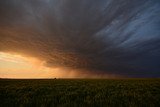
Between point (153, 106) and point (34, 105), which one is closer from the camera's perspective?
point (153, 106)

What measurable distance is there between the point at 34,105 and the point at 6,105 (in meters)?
1.98

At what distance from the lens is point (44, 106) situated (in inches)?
411

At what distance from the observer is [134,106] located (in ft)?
32.3

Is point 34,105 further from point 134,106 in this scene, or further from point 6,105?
point 134,106

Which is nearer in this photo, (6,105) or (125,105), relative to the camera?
(125,105)

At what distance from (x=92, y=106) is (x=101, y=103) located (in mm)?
887

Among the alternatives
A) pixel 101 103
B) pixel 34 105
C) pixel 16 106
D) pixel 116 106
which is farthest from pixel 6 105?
pixel 116 106

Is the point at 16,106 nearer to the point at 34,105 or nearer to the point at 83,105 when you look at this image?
the point at 34,105

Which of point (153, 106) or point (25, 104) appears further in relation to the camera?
point (25, 104)

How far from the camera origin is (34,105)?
36.0 ft

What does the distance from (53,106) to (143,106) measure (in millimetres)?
5767

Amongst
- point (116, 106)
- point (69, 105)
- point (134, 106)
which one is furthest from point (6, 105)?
point (134, 106)

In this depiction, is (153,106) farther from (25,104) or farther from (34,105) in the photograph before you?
(25,104)

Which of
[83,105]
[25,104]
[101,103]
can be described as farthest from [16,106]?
[101,103]
